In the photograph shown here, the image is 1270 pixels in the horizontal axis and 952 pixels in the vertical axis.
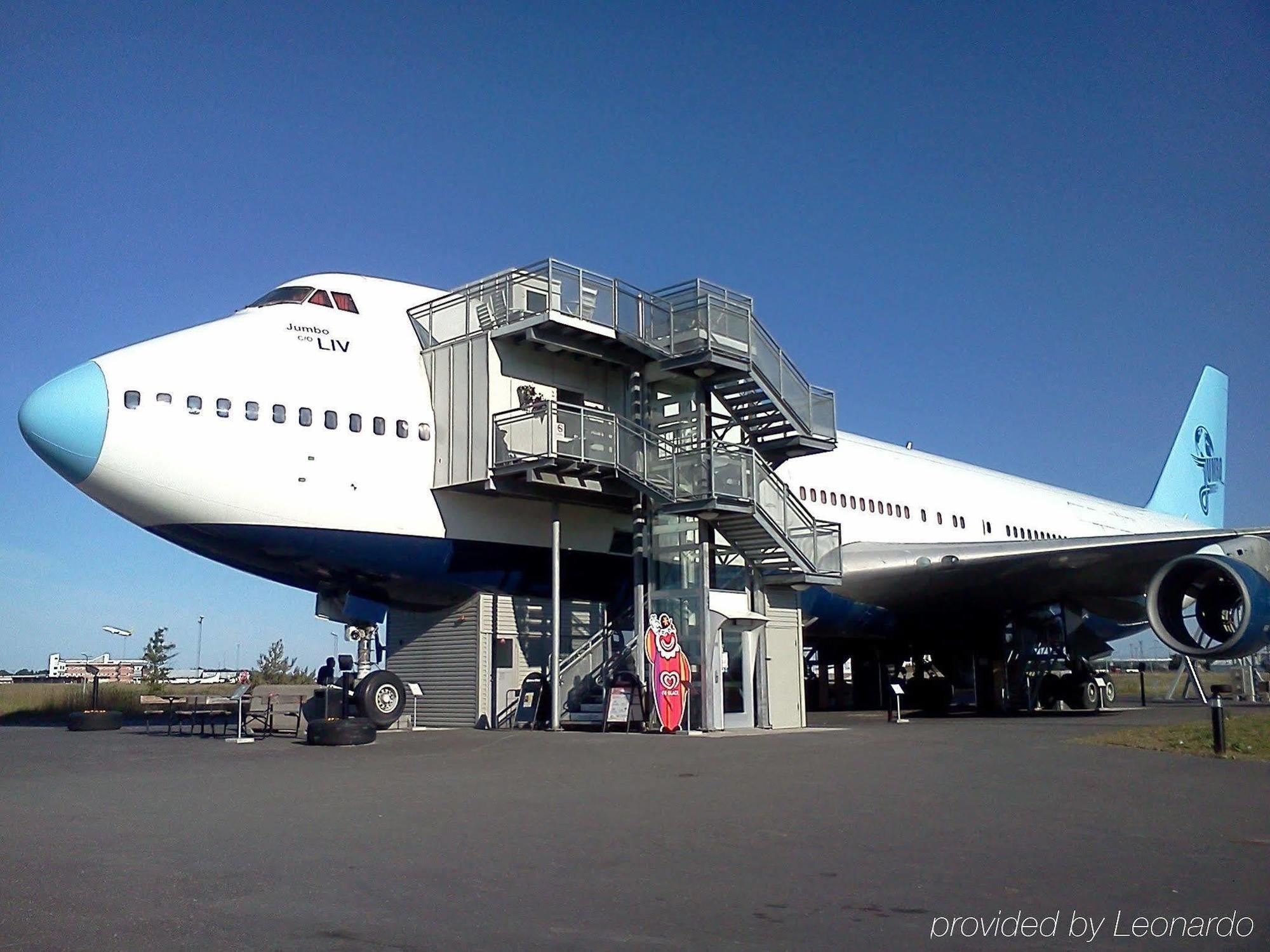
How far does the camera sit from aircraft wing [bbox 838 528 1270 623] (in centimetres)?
2153

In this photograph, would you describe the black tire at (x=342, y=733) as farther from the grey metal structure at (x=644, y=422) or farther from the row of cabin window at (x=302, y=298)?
the row of cabin window at (x=302, y=298)

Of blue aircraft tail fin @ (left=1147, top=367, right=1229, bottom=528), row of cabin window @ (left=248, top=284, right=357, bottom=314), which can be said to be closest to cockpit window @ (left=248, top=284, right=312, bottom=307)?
row of cabin window @ (left=248, top=284, right=357, bottom=314)

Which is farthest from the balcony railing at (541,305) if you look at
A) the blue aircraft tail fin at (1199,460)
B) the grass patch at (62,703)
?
the blue aircraft tail fin at (1199,460)

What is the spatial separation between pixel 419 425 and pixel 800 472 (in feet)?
32.9

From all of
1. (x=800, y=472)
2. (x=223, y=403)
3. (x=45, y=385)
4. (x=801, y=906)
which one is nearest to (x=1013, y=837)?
(x=801, y=906)

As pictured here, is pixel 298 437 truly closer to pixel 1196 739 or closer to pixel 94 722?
pixel 94 722

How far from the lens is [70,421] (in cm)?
1478

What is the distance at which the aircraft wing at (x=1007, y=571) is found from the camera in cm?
2153

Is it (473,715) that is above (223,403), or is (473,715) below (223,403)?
below

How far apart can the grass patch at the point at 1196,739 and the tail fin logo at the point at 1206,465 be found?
31.1 m

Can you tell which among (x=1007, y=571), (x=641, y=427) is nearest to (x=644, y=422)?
(x=641, y=427)

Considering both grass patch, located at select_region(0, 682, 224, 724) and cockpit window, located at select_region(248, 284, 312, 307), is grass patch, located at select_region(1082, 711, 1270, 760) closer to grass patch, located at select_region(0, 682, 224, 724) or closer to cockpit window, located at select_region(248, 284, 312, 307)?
cockpit window, located at select_region(248, 284, 312, 307)

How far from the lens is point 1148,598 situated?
18.7 metres

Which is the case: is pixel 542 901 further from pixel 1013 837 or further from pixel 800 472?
pixel 800 472
